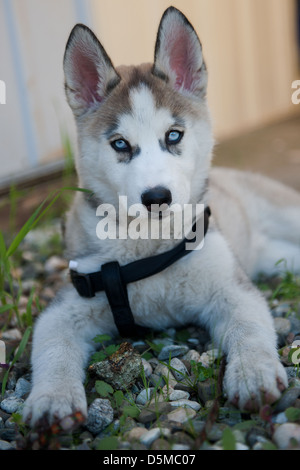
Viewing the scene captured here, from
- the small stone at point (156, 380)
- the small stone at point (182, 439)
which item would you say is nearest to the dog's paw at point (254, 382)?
the small stone at point (182, 439)

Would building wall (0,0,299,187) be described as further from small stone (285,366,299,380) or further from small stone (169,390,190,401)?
small stone (285,366,299,380)

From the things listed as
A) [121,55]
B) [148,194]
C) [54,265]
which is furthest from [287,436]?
[121,55]

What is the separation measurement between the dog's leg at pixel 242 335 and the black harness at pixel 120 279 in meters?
0.28

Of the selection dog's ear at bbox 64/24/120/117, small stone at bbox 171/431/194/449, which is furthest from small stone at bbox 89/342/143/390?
dog's ear at bbox 64/24/120/117

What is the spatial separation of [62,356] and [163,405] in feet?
1.58

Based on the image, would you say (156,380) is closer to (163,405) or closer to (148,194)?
(163,405)

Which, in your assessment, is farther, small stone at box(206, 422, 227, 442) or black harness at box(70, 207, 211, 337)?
black harness at box(70, 207, 211, 337)

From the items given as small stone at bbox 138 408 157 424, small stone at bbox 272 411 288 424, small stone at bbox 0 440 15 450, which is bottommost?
small stone at bbox 0 440 15 450

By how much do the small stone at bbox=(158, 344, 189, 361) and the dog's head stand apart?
67 cm

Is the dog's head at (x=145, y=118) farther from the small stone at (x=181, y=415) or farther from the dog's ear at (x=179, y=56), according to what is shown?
the small stone at (x=181, y=415)

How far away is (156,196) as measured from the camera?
2.21 m

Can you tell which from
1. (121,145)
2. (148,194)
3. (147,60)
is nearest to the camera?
(148,194)

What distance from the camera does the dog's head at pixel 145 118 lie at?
2.35m

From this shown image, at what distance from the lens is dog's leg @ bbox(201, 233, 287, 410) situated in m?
1.97
